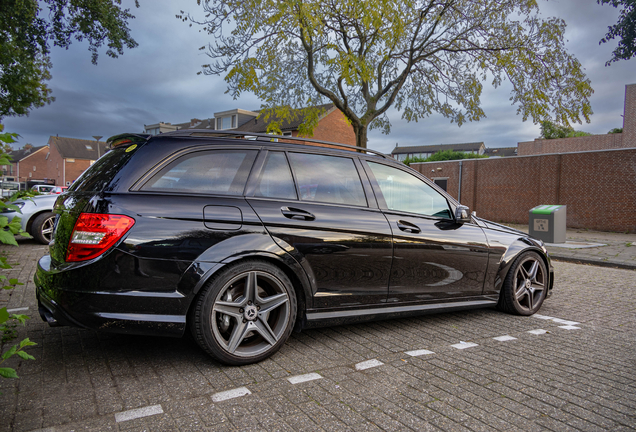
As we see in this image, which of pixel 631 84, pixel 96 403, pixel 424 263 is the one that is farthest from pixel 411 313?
pixel 631 84

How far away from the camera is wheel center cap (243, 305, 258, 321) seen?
9.65ft

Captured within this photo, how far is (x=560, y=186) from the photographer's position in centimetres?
2294

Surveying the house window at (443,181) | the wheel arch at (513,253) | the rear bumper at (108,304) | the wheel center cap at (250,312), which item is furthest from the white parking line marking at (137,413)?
the house window at (443,181)

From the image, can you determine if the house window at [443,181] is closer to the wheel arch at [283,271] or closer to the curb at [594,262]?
the curb at [594,262]

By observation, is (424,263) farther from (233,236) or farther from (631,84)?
(631,84)

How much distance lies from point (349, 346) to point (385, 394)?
2.85ft

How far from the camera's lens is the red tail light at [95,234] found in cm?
260

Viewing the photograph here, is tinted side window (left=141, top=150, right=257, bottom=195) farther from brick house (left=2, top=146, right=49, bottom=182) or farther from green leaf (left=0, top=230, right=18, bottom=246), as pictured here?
brick house (left=2, top=146, right=49, bottom=182)

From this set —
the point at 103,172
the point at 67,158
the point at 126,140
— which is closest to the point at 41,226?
the point at 126,140

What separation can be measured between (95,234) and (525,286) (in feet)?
13.9

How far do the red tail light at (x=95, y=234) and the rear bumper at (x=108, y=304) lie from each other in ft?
0.30

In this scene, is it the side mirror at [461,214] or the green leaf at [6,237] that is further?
the side mirror at [461,214]

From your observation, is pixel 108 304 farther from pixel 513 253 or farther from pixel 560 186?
pixel 560 186

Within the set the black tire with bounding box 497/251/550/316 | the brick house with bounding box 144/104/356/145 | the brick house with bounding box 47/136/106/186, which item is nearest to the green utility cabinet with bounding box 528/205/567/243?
the black tire with bounding box 497/251/550/316
